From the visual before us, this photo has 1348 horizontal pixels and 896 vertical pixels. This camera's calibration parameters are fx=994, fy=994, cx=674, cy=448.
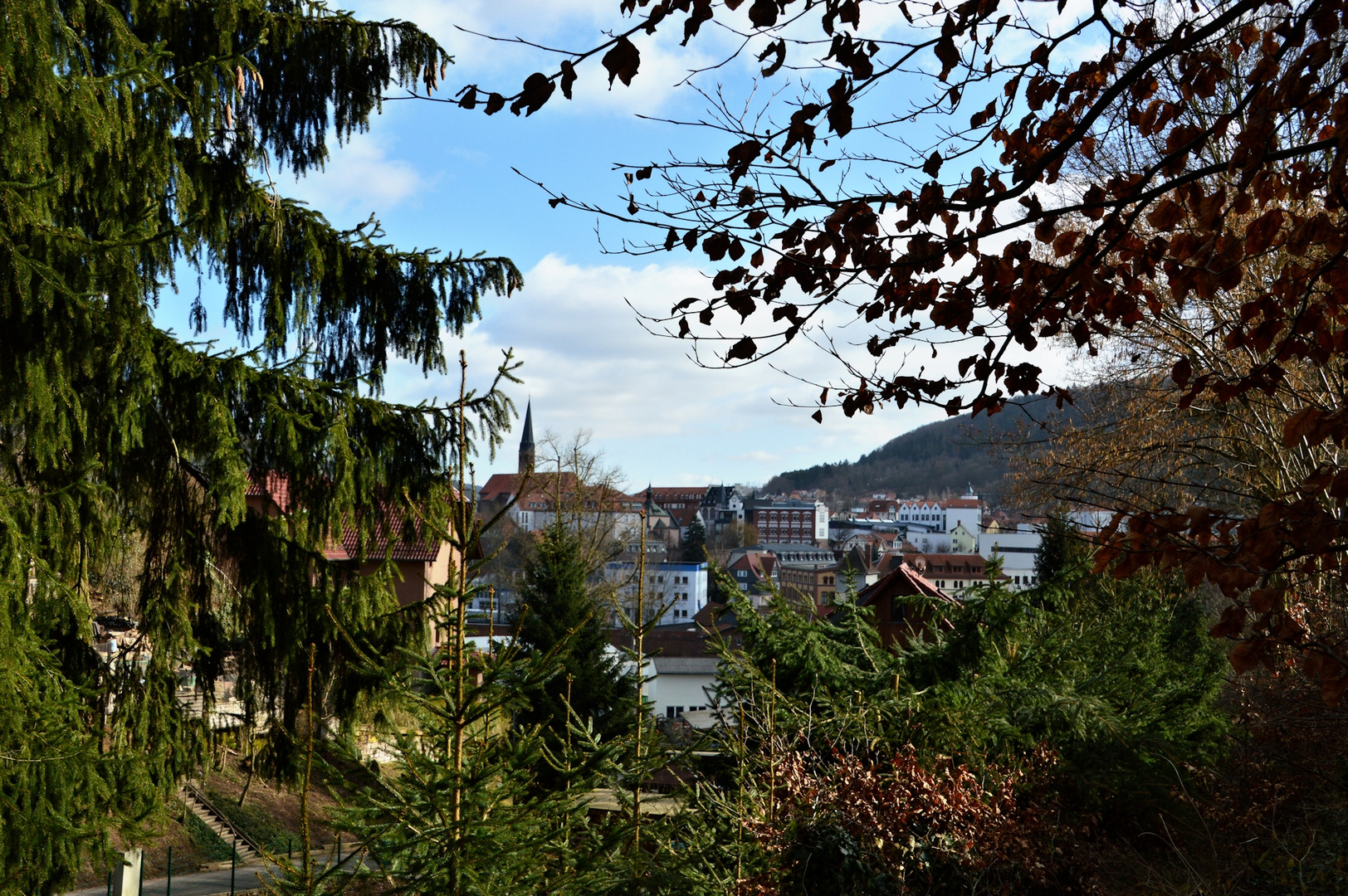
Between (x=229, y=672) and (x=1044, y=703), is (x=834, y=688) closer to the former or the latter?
(x=1044, y=703)

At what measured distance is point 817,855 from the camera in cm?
609

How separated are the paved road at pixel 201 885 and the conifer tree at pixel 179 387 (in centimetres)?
840

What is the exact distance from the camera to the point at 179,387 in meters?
6.26

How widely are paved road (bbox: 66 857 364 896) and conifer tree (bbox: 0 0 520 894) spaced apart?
840 centimetres

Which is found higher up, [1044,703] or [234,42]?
[234,42]

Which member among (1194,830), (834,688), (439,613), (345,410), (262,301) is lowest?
(1194,830)

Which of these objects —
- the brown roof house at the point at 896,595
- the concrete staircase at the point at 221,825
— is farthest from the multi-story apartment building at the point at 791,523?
the concrete staircase at the point at 221,825

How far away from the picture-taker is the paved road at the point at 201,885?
46.2ft

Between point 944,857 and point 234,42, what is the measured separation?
299 inches

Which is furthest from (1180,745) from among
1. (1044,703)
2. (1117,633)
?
(1117,633)

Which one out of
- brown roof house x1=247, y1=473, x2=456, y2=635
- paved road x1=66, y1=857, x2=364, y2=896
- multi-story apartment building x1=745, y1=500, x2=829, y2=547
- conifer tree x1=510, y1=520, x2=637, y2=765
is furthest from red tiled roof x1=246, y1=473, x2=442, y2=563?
multi-story apartment building x1=745, y1=500, x2=829, y2=547

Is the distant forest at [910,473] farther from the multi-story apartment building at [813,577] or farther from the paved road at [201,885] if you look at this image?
the paved road at [201,885]

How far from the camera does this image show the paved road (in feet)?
46.2

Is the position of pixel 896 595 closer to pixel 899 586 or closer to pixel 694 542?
pixel 899 586
